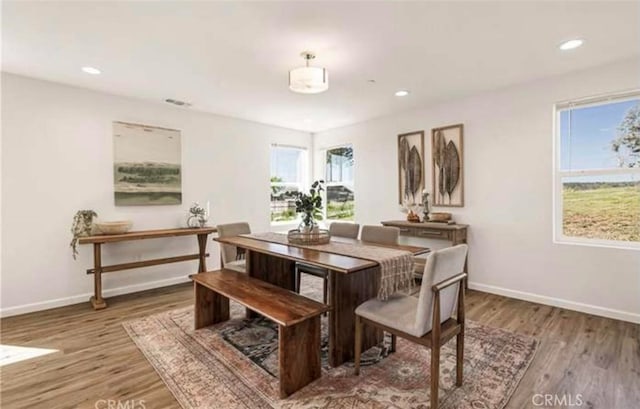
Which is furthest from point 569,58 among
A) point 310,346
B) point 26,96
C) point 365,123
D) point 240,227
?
point 26,96

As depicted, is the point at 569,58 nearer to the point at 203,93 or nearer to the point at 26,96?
the point at 203,93

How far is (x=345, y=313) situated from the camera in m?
2.39

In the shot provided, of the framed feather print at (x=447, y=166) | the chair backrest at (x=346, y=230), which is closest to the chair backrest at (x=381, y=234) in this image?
the chair backrest at (x=346, y=230)

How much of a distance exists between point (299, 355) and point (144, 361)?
4.20 ft

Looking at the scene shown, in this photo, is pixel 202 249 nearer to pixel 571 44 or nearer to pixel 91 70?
pixel 91 70

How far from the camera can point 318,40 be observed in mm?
2572

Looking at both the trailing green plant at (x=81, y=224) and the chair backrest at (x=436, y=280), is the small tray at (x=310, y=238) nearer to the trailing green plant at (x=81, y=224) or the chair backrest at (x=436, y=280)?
the chair backrest at (x=436, y=280)

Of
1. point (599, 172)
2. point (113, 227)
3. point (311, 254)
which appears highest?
point (599, 172)

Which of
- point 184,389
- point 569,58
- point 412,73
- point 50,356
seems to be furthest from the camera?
point 412,73

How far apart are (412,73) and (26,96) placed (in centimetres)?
413

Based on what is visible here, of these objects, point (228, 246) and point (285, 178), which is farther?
point (285, 178)

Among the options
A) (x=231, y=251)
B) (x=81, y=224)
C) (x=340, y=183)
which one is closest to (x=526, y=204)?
(x=340, y=183)

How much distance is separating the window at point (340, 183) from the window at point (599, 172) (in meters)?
3.07

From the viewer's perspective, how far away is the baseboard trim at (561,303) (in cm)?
308
